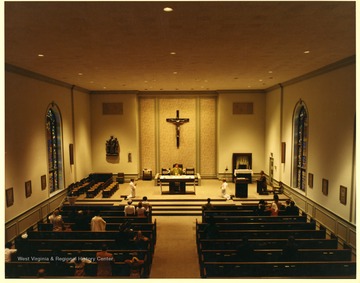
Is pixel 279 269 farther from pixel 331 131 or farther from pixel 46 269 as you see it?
pixel 331 131

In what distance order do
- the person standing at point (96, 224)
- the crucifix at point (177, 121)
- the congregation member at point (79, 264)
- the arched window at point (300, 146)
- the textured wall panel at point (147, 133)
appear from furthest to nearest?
the textured wall panel at point (147, 133) < the crucifix at point (177, 121) < the arched window at point (300, 146) < the person standing at point (96, 224) < the congregation member at point (79, 264)

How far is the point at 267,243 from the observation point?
9672 millimetres

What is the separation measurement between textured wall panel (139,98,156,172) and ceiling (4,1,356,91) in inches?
353

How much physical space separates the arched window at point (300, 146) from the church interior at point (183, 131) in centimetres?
7

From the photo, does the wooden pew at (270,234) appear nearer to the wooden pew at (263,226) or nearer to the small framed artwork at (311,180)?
the wooden pew at (263,226)

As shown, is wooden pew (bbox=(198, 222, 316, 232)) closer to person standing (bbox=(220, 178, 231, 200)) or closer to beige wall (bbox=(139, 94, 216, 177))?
person standing (bbox=(220, 178, 231, 200))

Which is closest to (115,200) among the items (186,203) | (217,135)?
(186,203)

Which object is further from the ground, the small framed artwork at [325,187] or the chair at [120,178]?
the small framed artwork at [325,187]

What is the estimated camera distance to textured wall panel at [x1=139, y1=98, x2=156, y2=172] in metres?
22.2

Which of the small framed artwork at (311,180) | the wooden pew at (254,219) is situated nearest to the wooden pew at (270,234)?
the wooden pew at (254,219)

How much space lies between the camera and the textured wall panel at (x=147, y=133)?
22.2 m

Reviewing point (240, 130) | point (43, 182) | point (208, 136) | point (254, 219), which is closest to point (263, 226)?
point (254, 219)

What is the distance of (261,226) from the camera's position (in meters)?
11.2

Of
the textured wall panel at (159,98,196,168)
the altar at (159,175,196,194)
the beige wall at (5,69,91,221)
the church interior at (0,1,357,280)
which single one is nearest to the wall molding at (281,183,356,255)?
the church interior at (0,1,357,280)
